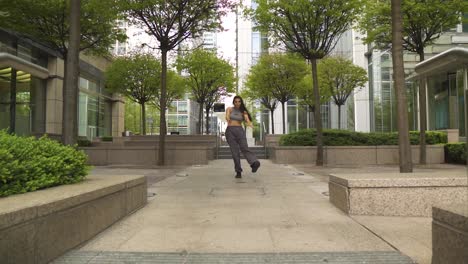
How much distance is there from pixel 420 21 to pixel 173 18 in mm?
8887

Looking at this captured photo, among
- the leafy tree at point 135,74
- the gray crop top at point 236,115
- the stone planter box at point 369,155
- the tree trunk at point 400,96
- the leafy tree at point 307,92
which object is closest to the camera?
the tree trunk at point 400,96

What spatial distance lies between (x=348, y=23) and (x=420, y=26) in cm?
256

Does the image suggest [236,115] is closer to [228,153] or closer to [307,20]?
[307,20]

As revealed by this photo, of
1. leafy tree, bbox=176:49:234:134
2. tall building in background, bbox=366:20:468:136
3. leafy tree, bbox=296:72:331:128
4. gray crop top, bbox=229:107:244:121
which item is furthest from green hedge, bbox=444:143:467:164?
leafy tree, bbox=176:49:234:134

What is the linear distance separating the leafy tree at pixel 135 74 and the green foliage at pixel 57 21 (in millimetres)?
9287

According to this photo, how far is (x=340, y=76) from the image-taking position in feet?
88.2

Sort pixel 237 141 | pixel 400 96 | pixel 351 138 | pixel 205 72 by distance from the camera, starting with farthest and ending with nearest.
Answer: pixel 205 72 < pixel 351 138 < pixel 237 141 < pixel 400 96

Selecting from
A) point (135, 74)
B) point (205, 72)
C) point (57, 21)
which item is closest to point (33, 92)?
point (135, 74)

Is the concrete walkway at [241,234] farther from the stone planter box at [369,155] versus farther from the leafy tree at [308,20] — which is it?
the stone planter box at [369,155]

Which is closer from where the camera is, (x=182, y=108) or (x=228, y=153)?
(x=228, y=153)

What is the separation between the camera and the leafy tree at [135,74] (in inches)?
1109

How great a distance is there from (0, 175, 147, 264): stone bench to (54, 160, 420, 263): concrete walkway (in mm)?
158

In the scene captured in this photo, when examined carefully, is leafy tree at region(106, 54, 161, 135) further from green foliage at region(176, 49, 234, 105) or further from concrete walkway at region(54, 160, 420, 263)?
concrete walkway at region(54, 160, 420, 263)

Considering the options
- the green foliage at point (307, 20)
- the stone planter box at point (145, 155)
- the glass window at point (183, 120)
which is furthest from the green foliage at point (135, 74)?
the glass window at point (183, 120)
